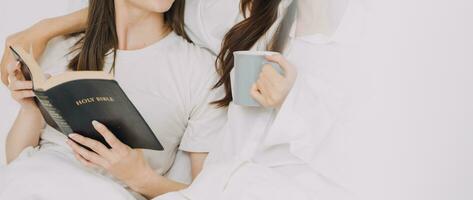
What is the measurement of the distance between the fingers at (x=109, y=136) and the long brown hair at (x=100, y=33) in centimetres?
36

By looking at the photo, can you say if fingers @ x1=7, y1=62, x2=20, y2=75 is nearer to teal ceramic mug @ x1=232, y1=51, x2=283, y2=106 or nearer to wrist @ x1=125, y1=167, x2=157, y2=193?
wrist @ x1=125, y1=167, x2=157, y2=193

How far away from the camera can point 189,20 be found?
169cm

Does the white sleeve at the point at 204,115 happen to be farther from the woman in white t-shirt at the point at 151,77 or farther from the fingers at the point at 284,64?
the fingers at the point at 284,64

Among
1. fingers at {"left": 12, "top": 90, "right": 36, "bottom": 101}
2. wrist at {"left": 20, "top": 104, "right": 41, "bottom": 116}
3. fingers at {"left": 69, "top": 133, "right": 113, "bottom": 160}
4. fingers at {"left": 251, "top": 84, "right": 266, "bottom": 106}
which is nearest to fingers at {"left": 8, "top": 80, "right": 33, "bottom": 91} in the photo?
fingers at {"left": 12, "top": 90, "right": 36, "bottom": 101}

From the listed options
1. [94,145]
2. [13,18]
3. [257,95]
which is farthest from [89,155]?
[13,18]

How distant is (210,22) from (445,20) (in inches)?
30.5

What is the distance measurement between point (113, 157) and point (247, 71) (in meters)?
0.36

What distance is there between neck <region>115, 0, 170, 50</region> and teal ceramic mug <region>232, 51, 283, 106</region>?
46 centimetres

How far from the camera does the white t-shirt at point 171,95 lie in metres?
1.62

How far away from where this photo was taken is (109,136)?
1297mm

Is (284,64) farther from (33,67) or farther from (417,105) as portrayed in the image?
(33,67)

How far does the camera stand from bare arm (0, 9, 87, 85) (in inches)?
63.9

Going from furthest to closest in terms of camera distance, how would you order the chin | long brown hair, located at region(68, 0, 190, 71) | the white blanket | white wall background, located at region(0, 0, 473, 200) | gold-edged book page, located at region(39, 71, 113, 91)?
long brown hair, located at region(68, 0, 190, 71), the chin, the white blanket, gold-edged book page, located at region(39, 71, 113, 91), white wall background, located at region(0, 0, 473, 200)

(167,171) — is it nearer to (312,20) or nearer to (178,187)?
(178,187)
